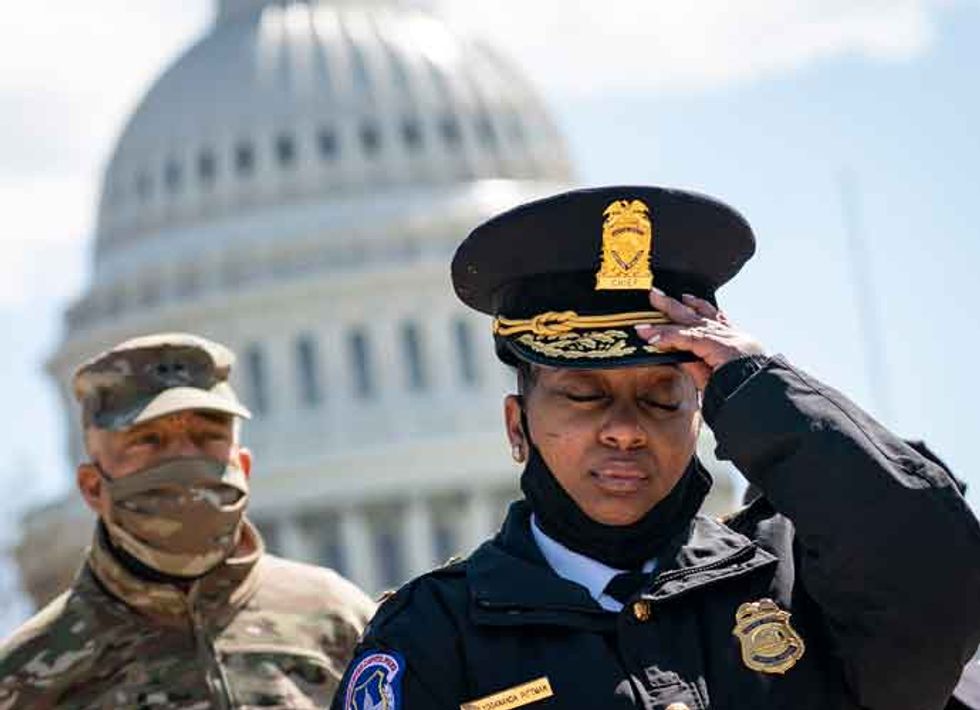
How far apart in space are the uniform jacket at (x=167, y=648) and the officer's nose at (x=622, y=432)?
2852mm

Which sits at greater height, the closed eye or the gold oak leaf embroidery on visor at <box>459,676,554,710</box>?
the closed eye

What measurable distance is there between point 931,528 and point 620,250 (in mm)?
839

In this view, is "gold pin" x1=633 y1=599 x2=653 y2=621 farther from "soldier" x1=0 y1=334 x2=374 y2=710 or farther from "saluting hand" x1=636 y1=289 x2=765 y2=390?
"soldier" x1=0 y1=334 x2=374 y2=710

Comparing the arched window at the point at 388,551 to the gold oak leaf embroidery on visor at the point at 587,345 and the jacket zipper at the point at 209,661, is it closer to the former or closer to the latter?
the jacket zipper at the point at 209,661

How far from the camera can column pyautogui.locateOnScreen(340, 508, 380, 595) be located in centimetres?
9087

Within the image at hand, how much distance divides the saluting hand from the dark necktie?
37cm

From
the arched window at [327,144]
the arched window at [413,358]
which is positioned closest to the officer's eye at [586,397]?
the arched window at [413,358]

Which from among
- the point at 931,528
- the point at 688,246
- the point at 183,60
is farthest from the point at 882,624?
the point at 183,60

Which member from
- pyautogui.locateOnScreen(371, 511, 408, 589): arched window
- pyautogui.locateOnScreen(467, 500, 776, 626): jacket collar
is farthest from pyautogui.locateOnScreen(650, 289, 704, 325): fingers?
pyautogui.locateOnScreen(371, 511, 408, 589): arched window

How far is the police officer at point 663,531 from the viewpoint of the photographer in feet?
17.2

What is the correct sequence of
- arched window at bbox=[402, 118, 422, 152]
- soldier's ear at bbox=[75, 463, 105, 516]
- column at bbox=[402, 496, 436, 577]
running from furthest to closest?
arched window at bbox=[402, 118, 422, 152] → column at bbox=[402, 496, 436, 577] → soldier's ear at bbox=[75, 463, 105, 516]

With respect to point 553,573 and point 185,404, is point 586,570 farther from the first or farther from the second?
point 185,404

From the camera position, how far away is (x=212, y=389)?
8461 mm

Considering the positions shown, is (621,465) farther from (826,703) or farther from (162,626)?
(162,626)
